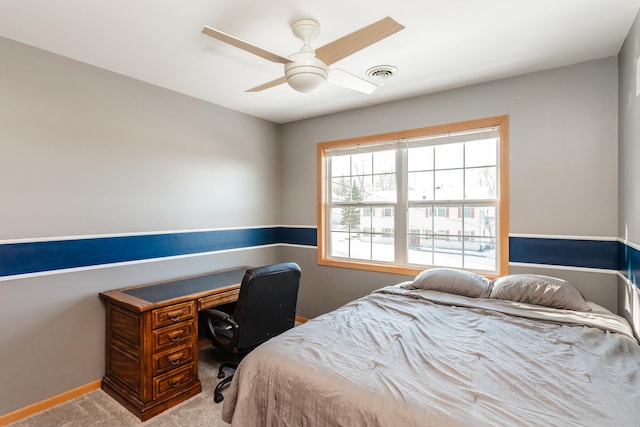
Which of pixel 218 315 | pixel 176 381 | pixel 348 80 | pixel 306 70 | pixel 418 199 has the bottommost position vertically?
pixel 176 381

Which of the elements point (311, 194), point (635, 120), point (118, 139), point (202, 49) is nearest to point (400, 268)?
point (311, 194)

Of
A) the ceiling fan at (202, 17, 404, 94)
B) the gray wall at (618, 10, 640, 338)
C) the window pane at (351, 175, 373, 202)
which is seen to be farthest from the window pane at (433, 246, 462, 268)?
the ceiling fan at (202, 17, 404, 94)

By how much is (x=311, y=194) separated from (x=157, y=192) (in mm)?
1700

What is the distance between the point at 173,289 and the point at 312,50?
2118 millimetres

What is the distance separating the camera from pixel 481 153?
9.62ft

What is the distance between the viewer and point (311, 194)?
12.9 feet

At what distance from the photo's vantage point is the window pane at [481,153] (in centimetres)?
287

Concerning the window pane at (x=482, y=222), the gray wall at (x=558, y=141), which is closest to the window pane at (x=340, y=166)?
A: the gray wall at (x=558, y=141)

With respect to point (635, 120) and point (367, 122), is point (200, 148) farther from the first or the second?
point (635, 120)

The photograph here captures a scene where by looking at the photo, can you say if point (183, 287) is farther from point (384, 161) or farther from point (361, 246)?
point (384, 161)

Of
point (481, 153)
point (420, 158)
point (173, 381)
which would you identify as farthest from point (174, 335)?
point (481, 153)

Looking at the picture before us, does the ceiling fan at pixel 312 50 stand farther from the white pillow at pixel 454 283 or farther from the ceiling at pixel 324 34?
the white pillow at pixel 454 283

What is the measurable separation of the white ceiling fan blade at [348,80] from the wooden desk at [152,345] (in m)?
1.87

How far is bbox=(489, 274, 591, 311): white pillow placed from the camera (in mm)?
2150
